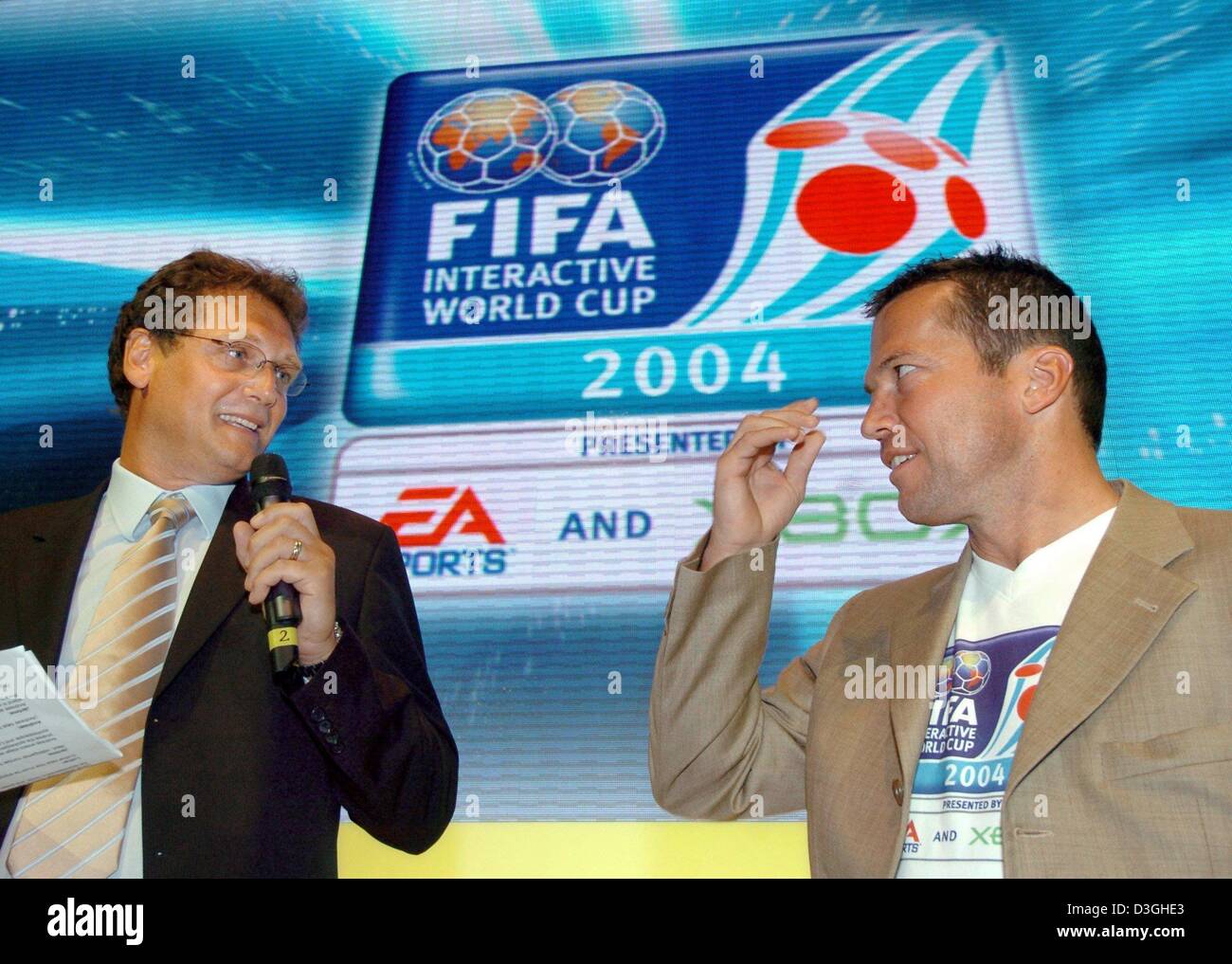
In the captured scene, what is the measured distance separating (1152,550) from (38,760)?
149 cm

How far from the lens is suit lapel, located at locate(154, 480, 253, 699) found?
1948 millimetres

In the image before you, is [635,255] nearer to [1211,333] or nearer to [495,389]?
[495,389]

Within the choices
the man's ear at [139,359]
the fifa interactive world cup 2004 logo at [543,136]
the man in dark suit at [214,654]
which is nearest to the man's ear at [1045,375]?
the man in dark suit at [214,654]

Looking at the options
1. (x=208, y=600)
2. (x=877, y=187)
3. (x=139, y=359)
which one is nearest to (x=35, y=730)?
(x=208, y=600)

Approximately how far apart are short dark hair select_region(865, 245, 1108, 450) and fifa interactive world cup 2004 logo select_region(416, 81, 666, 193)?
979 mm

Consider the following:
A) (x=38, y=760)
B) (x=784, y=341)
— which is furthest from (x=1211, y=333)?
(x=38, y=760)

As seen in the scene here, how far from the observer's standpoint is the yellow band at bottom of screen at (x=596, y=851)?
2439mm

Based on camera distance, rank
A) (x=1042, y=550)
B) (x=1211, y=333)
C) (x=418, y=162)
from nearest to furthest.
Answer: (x=1042, y=550), (x=1211, y=333), (x=418, y=162)

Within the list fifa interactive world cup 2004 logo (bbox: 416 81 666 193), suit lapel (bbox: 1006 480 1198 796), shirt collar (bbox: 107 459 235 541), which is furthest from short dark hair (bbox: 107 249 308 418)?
suit lapel (bbox: 1006 480 1198 796)

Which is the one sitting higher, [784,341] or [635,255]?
[635,255]

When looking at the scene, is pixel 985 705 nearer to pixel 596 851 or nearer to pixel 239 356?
pixel 596 851

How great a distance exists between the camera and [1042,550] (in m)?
1.87

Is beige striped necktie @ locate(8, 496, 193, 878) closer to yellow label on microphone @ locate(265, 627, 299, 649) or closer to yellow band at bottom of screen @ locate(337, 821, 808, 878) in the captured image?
yellow label on microphone @ locate(265, 627, 299, 649)

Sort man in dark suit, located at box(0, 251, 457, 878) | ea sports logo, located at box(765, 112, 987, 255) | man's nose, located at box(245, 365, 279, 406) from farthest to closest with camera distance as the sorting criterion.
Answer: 1. ea sports logo, located at box(765, 112, 987, 255)
2. man's nose, located at box(245, 365, 279, 406)
3. man in dark suit, located at box(0, 251, 457, 878)
